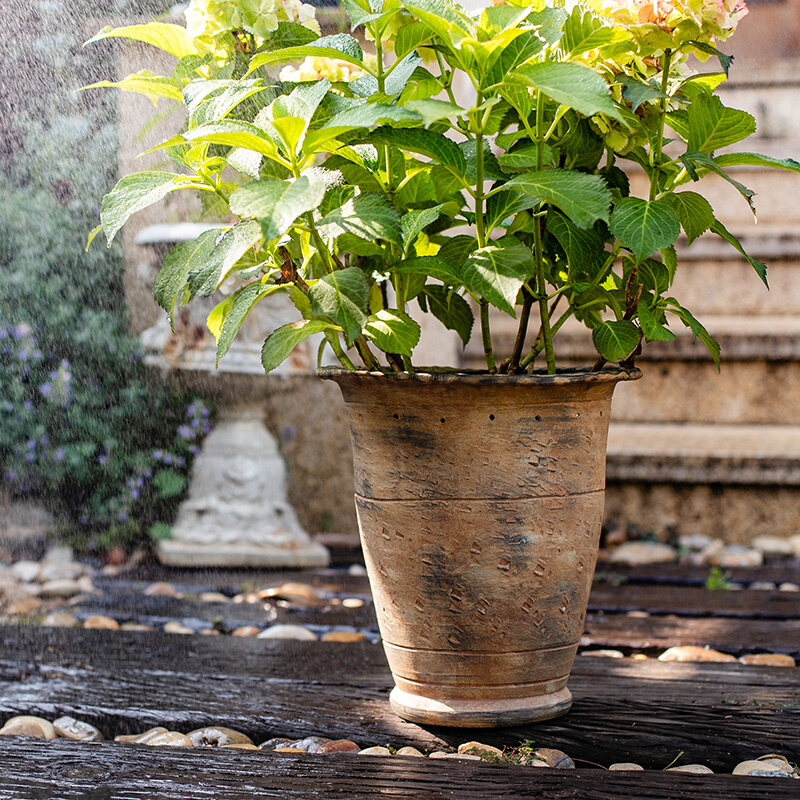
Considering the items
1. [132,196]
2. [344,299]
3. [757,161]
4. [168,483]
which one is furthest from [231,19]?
[168,483]

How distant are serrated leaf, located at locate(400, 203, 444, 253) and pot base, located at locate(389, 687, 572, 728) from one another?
0.49m

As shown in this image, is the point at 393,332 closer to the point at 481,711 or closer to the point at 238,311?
the point at 238,311

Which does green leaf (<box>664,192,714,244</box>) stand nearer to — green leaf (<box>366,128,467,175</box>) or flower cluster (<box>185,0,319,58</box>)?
green leaf (<box>366,128,467,175</box>)

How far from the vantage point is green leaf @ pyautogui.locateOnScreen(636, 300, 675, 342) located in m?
0.92

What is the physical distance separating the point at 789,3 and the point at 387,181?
2.89 metres

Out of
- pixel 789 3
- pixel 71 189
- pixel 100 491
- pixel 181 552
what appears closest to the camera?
pixel 181 552

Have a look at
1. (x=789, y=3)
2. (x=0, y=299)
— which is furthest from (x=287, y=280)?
(x=789, y=3)

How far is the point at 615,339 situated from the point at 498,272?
17cm

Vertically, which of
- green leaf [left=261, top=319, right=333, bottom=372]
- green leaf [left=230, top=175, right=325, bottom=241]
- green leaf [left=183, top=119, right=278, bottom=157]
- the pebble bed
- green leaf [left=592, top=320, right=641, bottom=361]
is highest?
green leaf [left=183, top=119, right=278, bottom=157]

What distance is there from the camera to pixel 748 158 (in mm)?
885

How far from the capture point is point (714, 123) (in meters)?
0.89

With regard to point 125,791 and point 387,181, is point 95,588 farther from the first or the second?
point 387,181

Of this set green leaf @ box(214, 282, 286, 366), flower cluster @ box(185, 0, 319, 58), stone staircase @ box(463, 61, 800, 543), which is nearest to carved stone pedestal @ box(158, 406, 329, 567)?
stone staircase @ box(463, 61, 800, 543)

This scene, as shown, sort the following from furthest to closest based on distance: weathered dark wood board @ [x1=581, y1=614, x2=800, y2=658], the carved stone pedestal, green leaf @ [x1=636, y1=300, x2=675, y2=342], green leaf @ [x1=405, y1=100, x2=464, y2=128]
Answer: the carved stone pedestal, weathered dark wood board @ [x1=581, y1=614, x2=800, y2=658], green leaf @ [x1=636, y1=300, x2=675, y2=342], green leaf @ [x1=405, y1=100, x2=464, y2=128]
